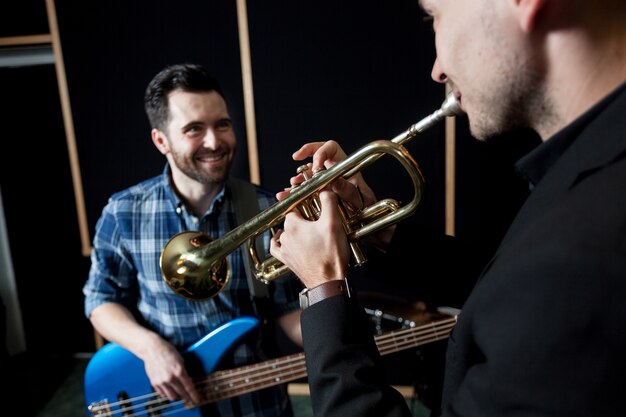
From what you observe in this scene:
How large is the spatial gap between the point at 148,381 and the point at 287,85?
1842 mm

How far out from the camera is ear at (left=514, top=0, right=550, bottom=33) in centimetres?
68

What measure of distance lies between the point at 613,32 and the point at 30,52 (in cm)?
363

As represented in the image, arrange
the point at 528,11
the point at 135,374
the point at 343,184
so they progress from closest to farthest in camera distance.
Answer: the point at 528,11, the point at 343,184, the point at 135,374

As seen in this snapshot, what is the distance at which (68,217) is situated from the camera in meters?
3.46

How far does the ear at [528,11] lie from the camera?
683mm

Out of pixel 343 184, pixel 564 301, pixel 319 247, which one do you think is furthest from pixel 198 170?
pixel 564 301

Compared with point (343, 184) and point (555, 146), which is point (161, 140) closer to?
point (343, 184)

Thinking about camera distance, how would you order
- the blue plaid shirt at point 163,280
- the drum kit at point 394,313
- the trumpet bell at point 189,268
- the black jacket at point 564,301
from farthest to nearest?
1. the drum kit at point 394,313
2. the blue plaid shirt at point 163,280
3. the trumpet bell at point 189,268
4. the black jacket at point 564,301

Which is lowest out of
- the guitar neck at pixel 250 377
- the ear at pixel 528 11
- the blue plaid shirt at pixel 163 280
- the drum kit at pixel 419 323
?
the drum kit at pixel 419 323

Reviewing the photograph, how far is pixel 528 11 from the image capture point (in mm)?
692

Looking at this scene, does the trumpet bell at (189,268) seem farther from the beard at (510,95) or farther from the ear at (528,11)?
the ear at (528,11)

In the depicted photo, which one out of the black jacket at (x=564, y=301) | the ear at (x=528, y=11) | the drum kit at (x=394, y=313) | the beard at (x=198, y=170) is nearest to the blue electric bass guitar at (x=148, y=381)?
the beard at (x=198, y=170)

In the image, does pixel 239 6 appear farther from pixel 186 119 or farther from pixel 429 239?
pixel 429 239

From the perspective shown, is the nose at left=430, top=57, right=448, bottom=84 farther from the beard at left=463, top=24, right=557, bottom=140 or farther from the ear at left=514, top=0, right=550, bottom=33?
the ear at left=514, top=0, right=550, bottom=33
